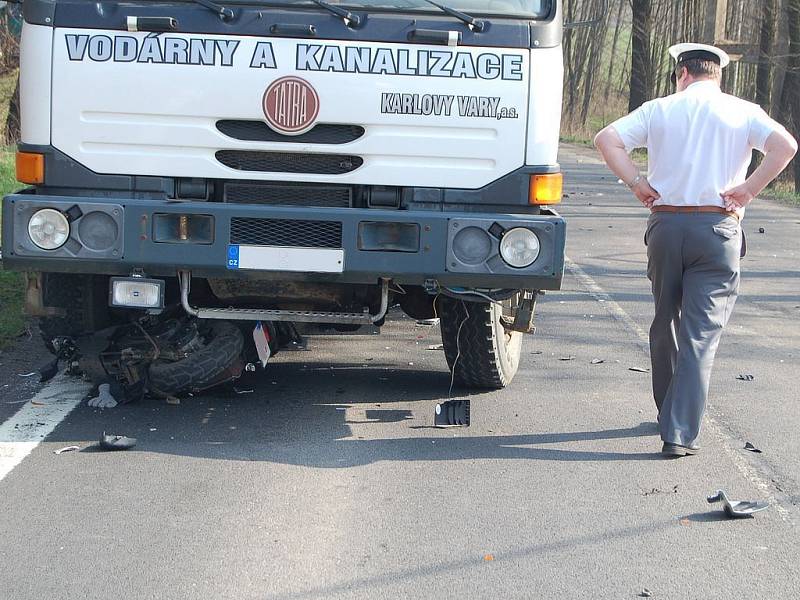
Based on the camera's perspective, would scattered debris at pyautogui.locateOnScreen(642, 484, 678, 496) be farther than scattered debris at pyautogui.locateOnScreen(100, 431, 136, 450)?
No

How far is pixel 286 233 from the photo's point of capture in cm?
537

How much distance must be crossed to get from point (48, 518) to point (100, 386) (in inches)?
69.6

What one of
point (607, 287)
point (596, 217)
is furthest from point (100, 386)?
point (596, 217)

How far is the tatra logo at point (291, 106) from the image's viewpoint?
5379 mm

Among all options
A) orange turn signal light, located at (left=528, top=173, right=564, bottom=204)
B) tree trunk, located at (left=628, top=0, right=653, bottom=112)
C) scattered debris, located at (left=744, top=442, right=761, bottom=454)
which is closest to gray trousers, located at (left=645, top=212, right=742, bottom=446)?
scattered debris, located at (left=744, top=442, right=761, bottom=454)

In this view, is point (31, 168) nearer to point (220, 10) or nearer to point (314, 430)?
point (220, 10)

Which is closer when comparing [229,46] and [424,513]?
[424,513]

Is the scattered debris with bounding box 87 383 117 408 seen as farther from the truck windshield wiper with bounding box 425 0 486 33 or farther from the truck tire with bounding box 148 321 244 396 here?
the truck windshield wiper with bounding box 425 0 486 33

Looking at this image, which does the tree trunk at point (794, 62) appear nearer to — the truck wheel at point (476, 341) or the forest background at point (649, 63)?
the forest background at point (649, 63)

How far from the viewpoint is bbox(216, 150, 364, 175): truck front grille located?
549 cm

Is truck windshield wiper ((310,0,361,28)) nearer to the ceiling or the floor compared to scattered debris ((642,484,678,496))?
nearer to the ceiling

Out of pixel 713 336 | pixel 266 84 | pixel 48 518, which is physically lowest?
pixel 48 518

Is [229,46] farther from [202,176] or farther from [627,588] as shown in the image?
[627,588]

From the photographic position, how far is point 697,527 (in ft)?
14.5
